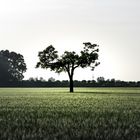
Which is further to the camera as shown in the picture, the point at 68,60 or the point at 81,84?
the point at 81,84

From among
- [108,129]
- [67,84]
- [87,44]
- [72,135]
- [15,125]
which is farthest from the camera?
[67,84]

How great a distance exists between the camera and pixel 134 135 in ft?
29.4

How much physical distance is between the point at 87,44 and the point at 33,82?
328 ft

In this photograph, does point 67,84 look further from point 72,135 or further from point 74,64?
point 72,135

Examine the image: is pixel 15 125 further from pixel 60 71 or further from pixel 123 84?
pixel 123 84

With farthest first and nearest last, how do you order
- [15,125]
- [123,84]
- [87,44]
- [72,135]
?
1. [123,84]
2. [87,44]
3. [15,125]
4. [72,135]

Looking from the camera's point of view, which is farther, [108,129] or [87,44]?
[87,44]

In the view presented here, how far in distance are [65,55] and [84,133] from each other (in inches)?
3474

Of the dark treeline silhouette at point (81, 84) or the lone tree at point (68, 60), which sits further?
the dark treeline silhouette at point (81, 84)

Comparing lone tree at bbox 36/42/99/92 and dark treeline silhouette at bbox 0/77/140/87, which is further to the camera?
dark treeline silhouette at bbox 0/77/140/87

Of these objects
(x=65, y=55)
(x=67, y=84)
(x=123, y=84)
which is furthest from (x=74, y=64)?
(x=67, y=84)

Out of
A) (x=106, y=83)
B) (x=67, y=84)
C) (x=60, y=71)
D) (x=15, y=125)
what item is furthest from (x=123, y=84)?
(x=15, y=125)

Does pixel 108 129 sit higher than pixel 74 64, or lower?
lower

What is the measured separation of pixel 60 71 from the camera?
97.8 meters
